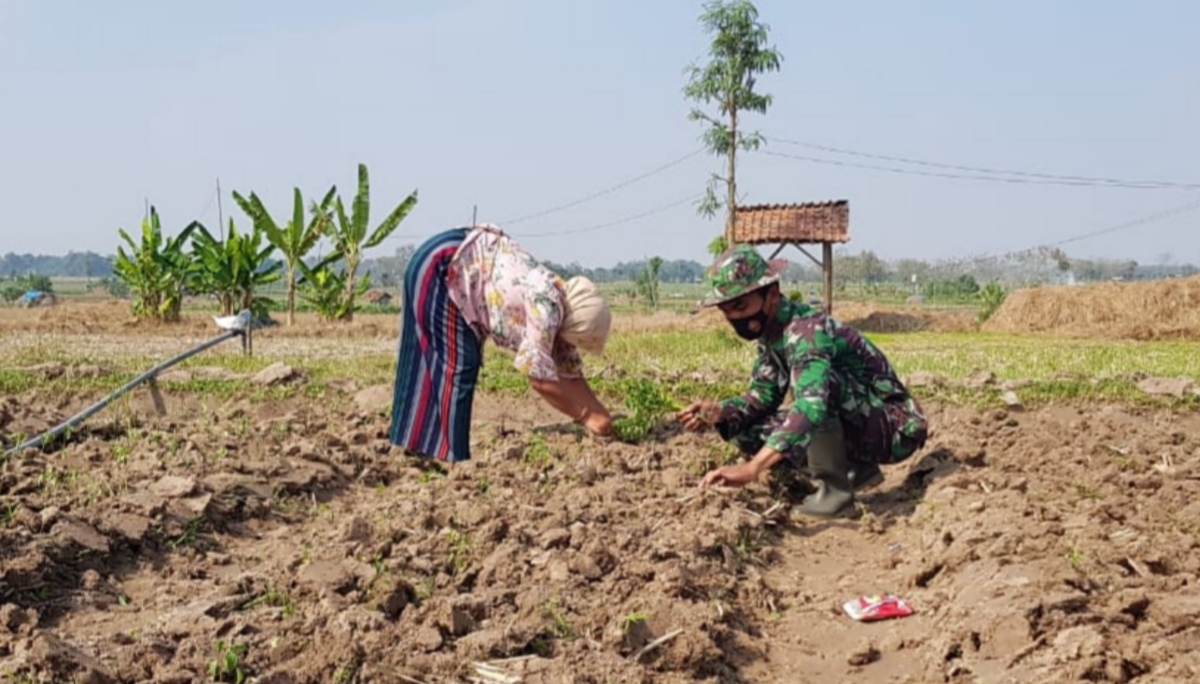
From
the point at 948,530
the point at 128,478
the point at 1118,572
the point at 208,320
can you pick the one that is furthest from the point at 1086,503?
the point at 208,320

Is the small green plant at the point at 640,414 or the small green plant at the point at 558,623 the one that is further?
the small green plant at the point at 640,414

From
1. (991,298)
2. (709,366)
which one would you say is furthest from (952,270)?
(709,366)

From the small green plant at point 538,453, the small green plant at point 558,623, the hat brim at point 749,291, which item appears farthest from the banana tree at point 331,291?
the small green plant at point 558,623

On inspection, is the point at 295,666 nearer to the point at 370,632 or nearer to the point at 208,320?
the point at 370,632

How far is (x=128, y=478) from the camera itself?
4.77 m

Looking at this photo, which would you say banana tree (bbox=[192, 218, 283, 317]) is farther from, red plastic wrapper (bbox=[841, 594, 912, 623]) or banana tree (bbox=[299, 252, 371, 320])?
red plastic wrapper (bbox=[841, 594, 912, 623])

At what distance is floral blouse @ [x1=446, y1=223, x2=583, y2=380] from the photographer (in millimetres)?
4922

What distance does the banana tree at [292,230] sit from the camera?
1770 centimetres

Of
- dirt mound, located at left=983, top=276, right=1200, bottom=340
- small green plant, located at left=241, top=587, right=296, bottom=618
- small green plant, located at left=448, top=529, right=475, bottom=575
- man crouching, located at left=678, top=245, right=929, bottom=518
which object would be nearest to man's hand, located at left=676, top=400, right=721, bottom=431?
man crouching, located at left=678, top=245, right=929, bottom=518

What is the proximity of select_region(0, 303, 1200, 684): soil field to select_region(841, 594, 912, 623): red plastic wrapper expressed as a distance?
4cm

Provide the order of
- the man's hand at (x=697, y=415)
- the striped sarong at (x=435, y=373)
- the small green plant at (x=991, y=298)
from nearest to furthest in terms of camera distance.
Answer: the man's hand at (x=697, y=415), the striped sarong at (x=435, y=373), the small green plant at (x=991, y=298)

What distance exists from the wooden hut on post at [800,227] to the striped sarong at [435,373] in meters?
14.4

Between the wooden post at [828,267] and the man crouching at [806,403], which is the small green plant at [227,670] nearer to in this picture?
the man crouching at [806,403]

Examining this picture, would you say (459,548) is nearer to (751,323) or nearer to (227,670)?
(227,670)
